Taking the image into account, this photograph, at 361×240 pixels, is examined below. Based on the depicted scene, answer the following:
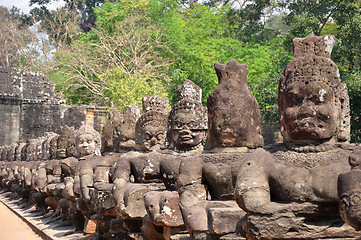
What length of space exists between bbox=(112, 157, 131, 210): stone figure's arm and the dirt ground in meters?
3.70

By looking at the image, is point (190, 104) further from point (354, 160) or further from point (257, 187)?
point (354, 160)

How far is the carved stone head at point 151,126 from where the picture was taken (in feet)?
23.9

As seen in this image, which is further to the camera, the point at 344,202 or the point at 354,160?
the point at 354,160

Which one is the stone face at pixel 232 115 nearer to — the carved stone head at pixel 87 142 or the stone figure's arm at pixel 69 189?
the stone figure's arm at pixel 69 189

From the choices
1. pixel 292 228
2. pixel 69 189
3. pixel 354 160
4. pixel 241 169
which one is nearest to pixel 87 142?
pixel 69 189

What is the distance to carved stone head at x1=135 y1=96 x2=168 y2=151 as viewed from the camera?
7297 mm

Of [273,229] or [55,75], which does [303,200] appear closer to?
[273,229]

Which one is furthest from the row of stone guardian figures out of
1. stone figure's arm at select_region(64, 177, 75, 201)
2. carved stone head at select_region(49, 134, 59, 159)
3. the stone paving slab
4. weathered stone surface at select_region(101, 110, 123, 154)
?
carved stone head at select_region(49, 134, 59, 159)

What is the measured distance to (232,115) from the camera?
202 inches

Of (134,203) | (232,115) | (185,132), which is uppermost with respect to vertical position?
(232,115)

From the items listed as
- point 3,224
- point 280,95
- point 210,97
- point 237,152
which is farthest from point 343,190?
point 3,224

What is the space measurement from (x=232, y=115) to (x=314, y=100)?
1.38 m

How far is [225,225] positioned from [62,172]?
798cm

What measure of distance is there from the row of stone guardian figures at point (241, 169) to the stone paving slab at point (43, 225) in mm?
959
